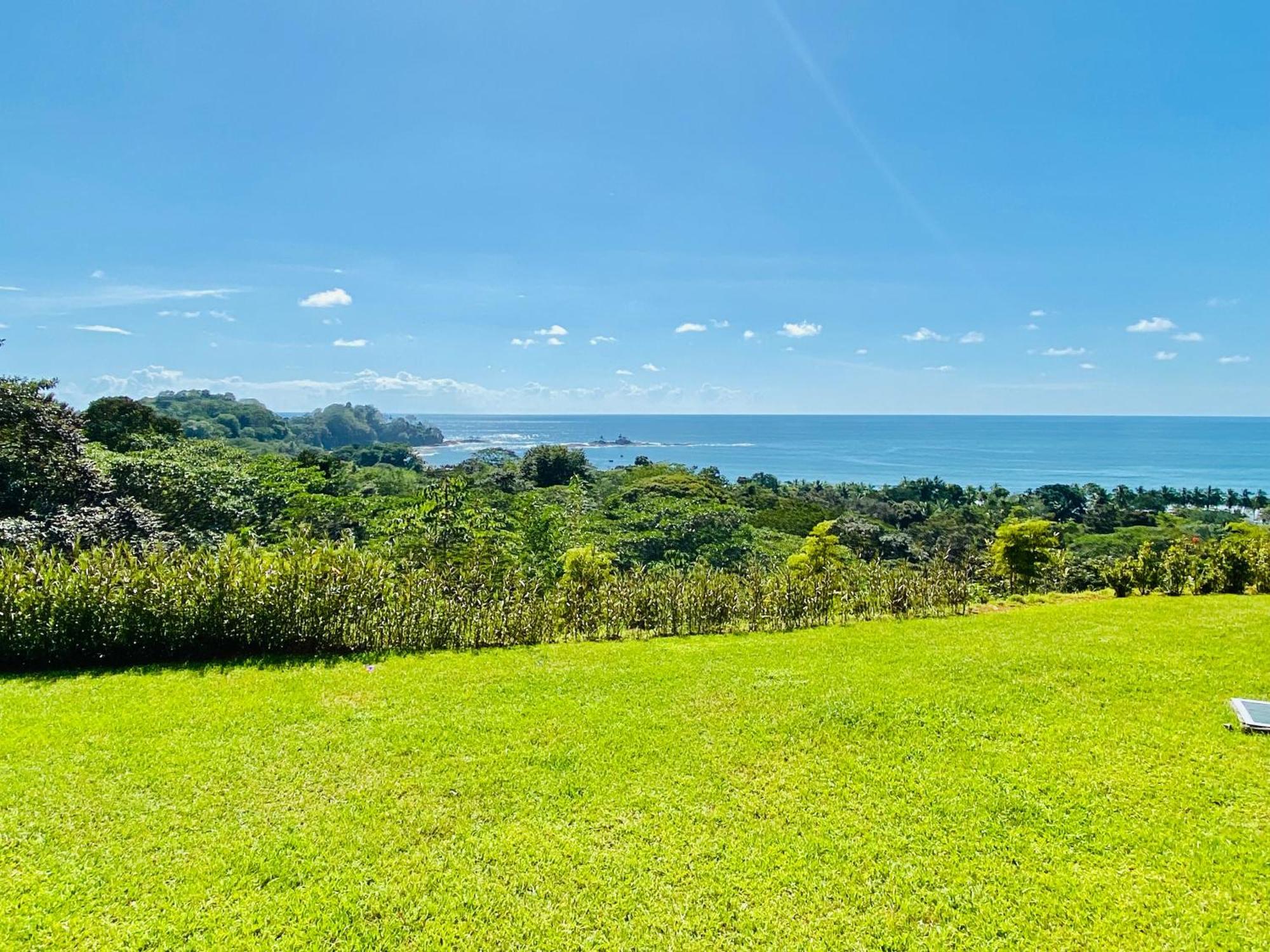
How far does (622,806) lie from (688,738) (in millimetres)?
1162

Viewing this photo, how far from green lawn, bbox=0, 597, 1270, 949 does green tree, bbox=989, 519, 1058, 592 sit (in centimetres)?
502

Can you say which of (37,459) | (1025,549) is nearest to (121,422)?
(37,459)

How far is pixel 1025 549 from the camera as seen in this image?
11.9 metres

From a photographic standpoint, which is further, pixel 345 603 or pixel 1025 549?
A: pixel 1025 549

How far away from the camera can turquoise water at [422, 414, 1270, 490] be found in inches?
3142

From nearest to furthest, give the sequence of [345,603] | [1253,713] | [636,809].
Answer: [636,809], [1253,713], [345,603]

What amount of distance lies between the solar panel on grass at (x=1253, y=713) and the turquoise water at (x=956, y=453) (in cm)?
7236

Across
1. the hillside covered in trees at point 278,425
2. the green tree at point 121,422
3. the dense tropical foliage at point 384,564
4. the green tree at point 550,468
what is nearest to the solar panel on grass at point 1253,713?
the dense tropical foliage at point 384,564

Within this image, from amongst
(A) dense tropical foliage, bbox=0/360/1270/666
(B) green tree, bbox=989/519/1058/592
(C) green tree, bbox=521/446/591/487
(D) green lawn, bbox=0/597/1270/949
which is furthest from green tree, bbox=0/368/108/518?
(C) green tree, bbox=521/446/591/487

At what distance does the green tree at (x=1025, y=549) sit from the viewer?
465 inches

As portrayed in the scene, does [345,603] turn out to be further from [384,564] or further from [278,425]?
[278,425]

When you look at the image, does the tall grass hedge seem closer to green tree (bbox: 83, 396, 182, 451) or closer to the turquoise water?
green tree (bbox: 83, 396, 182, 451)

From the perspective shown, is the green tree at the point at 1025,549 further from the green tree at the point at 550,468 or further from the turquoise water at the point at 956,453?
the turquoise water at the point at 956,453

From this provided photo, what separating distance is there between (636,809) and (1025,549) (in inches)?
430
